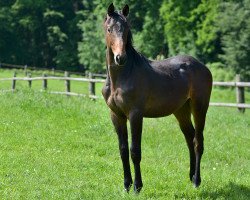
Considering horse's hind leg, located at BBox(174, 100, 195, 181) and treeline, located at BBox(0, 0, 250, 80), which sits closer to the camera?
horse's hind leg, located at BBox(174, 100, 195, 181)

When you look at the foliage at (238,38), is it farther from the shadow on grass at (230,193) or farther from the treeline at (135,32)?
the shadow on grass at (230,193)

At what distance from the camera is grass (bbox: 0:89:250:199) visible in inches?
266

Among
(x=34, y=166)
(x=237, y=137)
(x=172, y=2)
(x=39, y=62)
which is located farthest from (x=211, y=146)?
(x=39, y=62)

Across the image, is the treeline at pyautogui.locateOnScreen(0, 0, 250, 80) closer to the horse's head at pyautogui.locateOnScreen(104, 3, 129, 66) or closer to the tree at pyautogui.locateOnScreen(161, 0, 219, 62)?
the tree at pyautogui.locateOnScreen(161, 0, 219, 62)

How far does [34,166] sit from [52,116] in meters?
4.62

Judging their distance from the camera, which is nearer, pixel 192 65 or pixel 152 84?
pixel 152 84

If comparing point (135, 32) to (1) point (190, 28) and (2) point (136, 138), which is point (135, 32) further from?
(2) point (136, 138)

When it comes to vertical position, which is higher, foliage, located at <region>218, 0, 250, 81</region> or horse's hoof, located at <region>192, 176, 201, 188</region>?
horse's hoof, located at <region>192, 176, 201, 188</region>

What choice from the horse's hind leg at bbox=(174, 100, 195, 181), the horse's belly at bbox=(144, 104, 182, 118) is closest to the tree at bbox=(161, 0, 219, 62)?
the horse's hind leg at bbox=(174, 100, 195, 181)

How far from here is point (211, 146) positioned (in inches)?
405

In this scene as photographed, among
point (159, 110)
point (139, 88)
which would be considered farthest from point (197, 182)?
point (139, 88)

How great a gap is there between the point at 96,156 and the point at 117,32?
3.54m

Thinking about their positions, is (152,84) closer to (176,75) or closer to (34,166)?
(176,75)

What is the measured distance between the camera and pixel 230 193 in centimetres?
680
